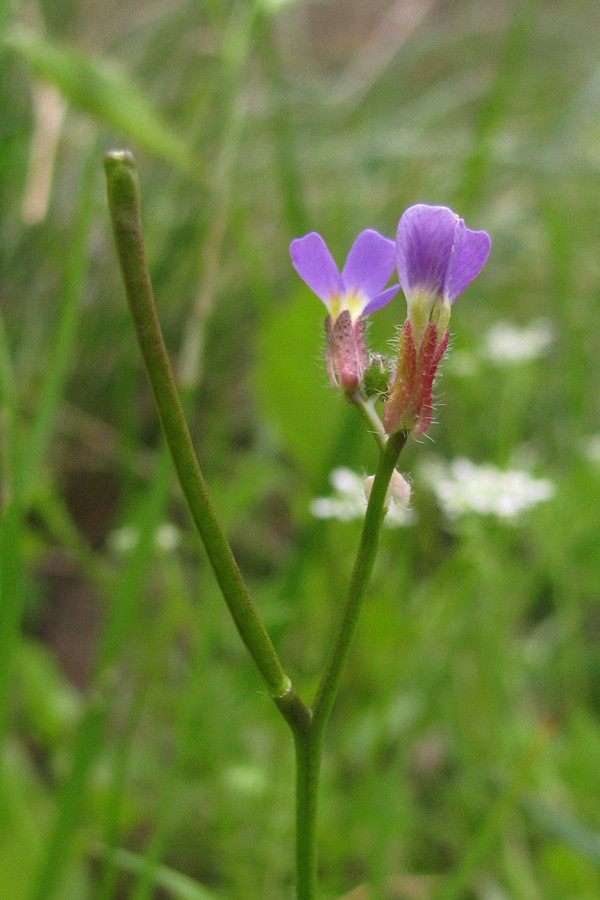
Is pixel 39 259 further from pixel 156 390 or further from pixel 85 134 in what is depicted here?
pixel 156 390

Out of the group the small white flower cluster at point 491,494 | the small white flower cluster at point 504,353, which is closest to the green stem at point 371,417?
the small white flower cluster at point 491,494

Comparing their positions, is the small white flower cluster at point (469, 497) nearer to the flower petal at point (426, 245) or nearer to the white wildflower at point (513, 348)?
the white wildflower at point (513, 348)

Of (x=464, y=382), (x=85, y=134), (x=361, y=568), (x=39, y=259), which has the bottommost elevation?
(x=361, y=568)

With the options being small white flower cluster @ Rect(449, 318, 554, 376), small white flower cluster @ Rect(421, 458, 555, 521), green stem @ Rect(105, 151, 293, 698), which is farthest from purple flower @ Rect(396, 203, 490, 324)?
small white flower cluster @ Rect(449, 318, 554, 376)

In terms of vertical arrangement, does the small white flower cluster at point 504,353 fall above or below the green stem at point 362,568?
above

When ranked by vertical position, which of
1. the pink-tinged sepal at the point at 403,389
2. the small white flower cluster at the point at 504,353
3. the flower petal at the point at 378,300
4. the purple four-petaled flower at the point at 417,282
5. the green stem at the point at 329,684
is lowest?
the green stem at the point at 329,684

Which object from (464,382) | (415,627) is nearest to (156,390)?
(415,627)

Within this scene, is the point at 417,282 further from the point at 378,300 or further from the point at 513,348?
the point at 513,348

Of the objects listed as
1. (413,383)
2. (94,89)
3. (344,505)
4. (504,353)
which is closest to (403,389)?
(413,383)
